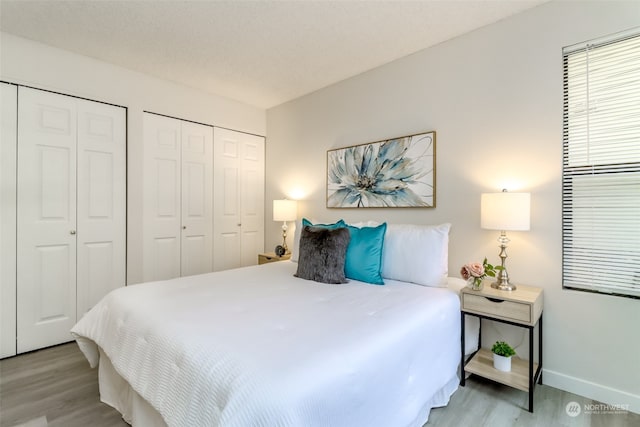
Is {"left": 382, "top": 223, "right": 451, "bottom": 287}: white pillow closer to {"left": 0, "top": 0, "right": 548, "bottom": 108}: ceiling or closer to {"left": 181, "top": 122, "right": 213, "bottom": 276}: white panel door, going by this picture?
{"left": 0, "top": 0, "right": 548, "bottom": 108}: ceiling

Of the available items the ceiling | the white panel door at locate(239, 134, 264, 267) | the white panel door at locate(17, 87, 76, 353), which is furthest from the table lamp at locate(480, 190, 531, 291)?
the white panel door at locate(17, 87, 76, 353)

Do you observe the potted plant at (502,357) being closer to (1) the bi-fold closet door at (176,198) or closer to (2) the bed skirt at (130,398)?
(2) the bed skirt at (130,398)

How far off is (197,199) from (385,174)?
2.18m

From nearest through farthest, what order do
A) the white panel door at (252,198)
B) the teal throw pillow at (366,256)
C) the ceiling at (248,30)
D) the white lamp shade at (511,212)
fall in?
the white lamp shade at (511,212) < the ceiling at (248,30) < the teal throw pillow at (366,256) < the white panel door at (252,198)

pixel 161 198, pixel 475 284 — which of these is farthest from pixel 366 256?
pixel 161 198

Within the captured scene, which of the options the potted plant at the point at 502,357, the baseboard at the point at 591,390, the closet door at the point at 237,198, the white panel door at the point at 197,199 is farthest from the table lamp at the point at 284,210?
the baseboard at the point at 591,390

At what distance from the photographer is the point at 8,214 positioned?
2.40 meters

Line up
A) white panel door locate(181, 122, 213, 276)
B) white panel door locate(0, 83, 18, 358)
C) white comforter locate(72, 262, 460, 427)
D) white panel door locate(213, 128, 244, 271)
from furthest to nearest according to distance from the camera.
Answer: white panel door locate(213, 128, 244, 271) < white panel door locate(181, 122, 213, 276) < white panel door locate(0, 83, 18, 358) < white comforter locate(72, 262, 460, 427)

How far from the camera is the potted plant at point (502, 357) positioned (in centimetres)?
189

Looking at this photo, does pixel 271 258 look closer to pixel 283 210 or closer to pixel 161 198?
pixel 283 210

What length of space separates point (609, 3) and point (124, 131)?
3.93 m

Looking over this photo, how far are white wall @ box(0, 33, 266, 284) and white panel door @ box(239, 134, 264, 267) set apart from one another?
341 millimetres

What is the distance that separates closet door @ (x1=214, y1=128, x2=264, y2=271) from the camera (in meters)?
3.70

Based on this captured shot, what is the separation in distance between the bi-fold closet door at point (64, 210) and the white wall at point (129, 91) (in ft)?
0.25
